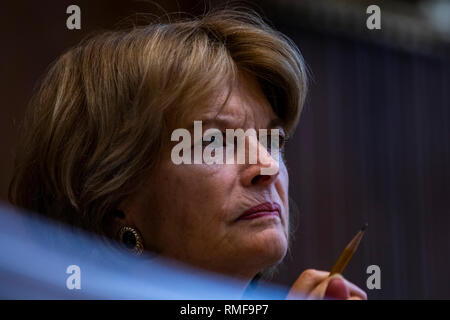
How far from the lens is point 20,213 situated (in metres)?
1.16

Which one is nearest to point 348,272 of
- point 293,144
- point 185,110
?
point 293,144

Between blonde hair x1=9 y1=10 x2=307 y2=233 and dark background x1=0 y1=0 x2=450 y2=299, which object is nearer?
blonde hair x1=9 y1=10 x2=307 y2=233

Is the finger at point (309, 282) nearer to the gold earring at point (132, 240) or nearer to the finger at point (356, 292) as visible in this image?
Answer: the finger at point (356, 292)

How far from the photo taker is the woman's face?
1046mm

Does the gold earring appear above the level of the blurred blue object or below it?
above

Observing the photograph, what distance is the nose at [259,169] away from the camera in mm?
1062

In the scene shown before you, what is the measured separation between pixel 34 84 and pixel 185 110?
286mm

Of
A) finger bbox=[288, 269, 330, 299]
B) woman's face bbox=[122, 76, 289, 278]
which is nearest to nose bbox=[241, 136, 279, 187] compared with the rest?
woman's face bbox=[122, 76, 289, 278]

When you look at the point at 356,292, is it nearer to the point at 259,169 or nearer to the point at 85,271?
the point at 259,169

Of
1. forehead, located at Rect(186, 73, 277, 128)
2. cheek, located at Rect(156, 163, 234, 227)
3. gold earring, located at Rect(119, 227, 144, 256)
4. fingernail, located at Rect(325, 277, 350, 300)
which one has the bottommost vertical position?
fingernail, located at Rect(325, 277, 350, 300)

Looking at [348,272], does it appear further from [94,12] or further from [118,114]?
[94,12]

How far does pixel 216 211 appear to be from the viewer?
105 centimetres

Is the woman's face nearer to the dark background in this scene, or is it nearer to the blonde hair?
the blonde hair

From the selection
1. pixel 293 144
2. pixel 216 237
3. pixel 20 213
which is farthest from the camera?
pixel 293 144
